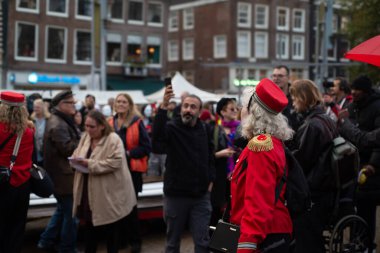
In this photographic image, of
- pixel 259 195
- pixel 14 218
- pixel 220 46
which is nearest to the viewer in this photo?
pixel 259 195

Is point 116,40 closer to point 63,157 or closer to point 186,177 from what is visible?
point 63,157

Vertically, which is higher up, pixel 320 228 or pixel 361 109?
pixel 361 109

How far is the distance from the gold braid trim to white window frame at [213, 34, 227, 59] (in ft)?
157

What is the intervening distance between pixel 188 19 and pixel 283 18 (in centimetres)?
907

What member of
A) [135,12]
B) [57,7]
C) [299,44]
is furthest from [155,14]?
[299,44]

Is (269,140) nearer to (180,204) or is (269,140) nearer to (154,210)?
(180,204)

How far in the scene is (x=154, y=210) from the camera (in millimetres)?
8156

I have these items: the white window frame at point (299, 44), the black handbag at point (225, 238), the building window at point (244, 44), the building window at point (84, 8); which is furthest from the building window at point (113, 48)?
the black handbag at point (225, 238)

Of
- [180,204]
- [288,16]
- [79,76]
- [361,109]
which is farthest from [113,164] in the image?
[288,16]

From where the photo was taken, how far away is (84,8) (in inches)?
1606

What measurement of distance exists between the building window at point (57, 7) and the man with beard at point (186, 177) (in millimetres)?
35120

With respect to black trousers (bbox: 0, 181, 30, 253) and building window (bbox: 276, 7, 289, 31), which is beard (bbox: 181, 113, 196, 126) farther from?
building window (bbox: 276, 7, 289, 31)

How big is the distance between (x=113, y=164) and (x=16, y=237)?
1254 mm

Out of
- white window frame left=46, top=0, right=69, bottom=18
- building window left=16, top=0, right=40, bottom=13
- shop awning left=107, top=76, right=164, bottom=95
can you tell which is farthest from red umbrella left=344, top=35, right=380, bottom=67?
shop awning left=107, top=76, right=164, bottom=95
